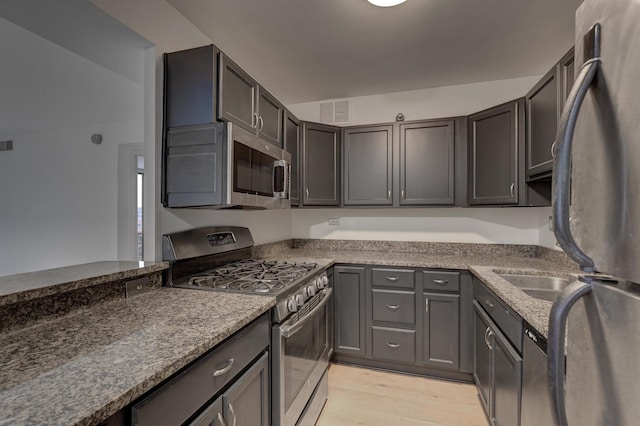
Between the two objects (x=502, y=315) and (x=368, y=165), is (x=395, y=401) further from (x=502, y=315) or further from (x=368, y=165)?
(x=368, y=165)

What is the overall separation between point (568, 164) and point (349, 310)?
2.16 meters

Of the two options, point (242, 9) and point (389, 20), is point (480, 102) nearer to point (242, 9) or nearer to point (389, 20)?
point (389, 20)

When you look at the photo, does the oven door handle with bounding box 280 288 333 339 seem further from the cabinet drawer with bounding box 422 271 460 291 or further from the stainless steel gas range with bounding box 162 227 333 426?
the cabinet drawer with bounding box 422 271 460 291

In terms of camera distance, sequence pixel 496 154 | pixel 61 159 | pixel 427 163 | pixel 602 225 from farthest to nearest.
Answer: pixel 61 159, pixel 427 163, pixel 496 154, pixel 602 225

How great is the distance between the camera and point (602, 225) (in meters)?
0.48

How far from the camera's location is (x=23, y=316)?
38.6 inches

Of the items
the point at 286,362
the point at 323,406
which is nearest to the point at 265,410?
the point at 286,362

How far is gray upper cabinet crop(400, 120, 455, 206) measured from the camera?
Result: 2.57 metres

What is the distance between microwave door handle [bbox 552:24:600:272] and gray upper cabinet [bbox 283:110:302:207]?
6.90 ft

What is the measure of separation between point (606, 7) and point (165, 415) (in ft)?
4.34

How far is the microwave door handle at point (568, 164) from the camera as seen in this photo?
1.61ft

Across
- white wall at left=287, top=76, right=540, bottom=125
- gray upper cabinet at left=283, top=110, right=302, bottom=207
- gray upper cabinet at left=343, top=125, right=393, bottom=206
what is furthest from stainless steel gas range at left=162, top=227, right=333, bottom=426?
white wall at left=287, top=76, right=540, bottom=125

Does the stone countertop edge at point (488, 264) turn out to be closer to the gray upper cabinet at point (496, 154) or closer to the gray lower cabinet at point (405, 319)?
the gray lower cabinet at point (405, 319)

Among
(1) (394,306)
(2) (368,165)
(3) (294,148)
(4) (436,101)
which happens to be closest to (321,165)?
(3) (294,148)
